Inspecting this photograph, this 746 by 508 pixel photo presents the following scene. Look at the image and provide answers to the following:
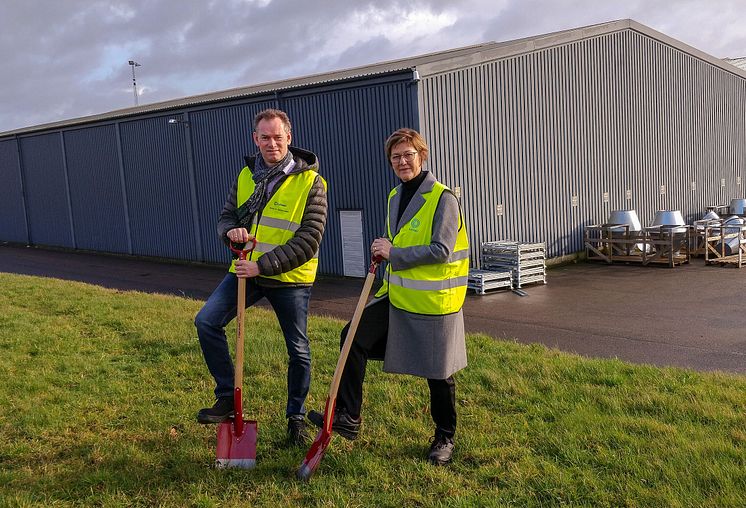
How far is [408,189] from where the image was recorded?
15.1ft

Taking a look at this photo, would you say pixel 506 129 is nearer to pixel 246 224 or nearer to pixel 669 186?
pixel 669 186

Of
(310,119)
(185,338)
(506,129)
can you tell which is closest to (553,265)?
(506,129)

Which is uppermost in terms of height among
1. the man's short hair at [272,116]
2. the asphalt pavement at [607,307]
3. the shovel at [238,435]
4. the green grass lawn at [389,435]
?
the man's short hair at [272,116]

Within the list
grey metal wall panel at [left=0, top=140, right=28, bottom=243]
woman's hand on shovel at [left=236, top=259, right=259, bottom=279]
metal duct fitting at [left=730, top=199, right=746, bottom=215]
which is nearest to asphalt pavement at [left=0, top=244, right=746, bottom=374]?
woman's hand on shovel at [left=236, top=259, right=259, bottom=279]

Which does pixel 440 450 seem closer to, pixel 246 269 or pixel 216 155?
pixel 246 269

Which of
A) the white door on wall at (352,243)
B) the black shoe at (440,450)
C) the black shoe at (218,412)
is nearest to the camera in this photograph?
the black shoe at (440,450)

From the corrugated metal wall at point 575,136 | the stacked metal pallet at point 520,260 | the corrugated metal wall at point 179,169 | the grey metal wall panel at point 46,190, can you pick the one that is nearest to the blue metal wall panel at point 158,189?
the corrugated metal wall at point 179,169

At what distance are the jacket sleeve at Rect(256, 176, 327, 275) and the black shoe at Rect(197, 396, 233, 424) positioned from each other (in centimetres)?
98

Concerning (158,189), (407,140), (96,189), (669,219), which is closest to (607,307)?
(669,219)

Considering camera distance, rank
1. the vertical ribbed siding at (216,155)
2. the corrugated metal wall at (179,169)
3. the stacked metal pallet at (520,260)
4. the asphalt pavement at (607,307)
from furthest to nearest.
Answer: the vertical ribbed siding at (216,155), the corrugated metal wall at (179,169), the stacked metal pallet at (520,260), the asphalt pavement at (607,307)

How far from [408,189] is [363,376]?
1300mm

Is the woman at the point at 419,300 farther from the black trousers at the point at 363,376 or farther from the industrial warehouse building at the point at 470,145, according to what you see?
the industrial warehouse building at the point at 470,145

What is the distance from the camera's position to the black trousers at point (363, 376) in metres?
4.56

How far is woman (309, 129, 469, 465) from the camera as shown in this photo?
4.36 m
